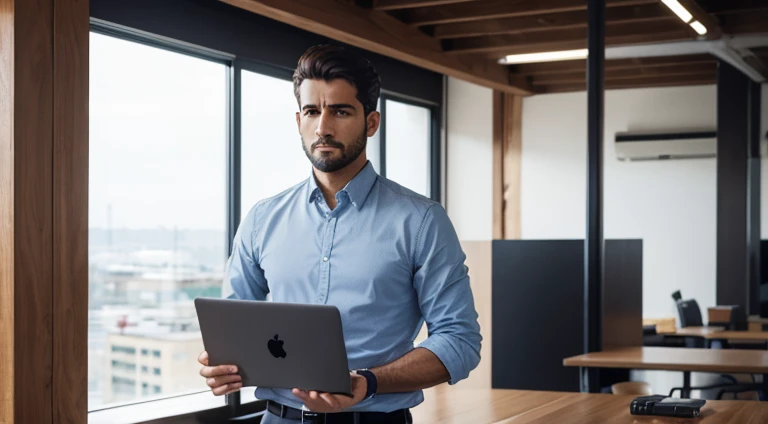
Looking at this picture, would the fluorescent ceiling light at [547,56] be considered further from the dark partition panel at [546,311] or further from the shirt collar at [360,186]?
the shirt collar at [360,186]

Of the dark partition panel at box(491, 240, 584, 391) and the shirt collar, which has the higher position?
the shirt collar

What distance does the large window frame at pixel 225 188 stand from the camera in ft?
16.9

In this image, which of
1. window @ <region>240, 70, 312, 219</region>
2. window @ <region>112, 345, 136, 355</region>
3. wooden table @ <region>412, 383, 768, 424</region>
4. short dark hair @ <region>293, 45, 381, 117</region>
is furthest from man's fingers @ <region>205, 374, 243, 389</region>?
window @ <region>240, 70, 312, 219</region>

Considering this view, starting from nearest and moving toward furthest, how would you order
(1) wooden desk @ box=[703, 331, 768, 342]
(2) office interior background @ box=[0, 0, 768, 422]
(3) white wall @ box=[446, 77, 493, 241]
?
(2) office interior background @ box=[0, 0, 768, 422], (1) wooden desk @ box=[703, 331, 768, 342], (3) white wall @ box=[446, 77, 493, 241]

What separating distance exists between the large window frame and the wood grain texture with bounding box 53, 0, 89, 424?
74 centimetres

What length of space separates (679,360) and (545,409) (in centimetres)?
154

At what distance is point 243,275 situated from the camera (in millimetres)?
2270

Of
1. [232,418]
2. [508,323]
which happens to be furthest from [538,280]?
[232,418]

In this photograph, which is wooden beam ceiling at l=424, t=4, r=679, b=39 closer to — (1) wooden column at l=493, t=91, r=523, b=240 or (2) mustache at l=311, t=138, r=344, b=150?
(1) wooden column at l=493, t=91, r=523, b=240

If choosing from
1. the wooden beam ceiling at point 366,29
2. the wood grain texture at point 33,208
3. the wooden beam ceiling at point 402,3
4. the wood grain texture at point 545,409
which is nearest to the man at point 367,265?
the wood grain texture at point 545,409

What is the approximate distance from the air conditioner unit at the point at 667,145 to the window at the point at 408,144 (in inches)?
73.3

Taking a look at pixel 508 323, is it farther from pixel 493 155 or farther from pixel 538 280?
pixel 493 155

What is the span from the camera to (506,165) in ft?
31.0

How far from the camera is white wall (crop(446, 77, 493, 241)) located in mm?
9320
